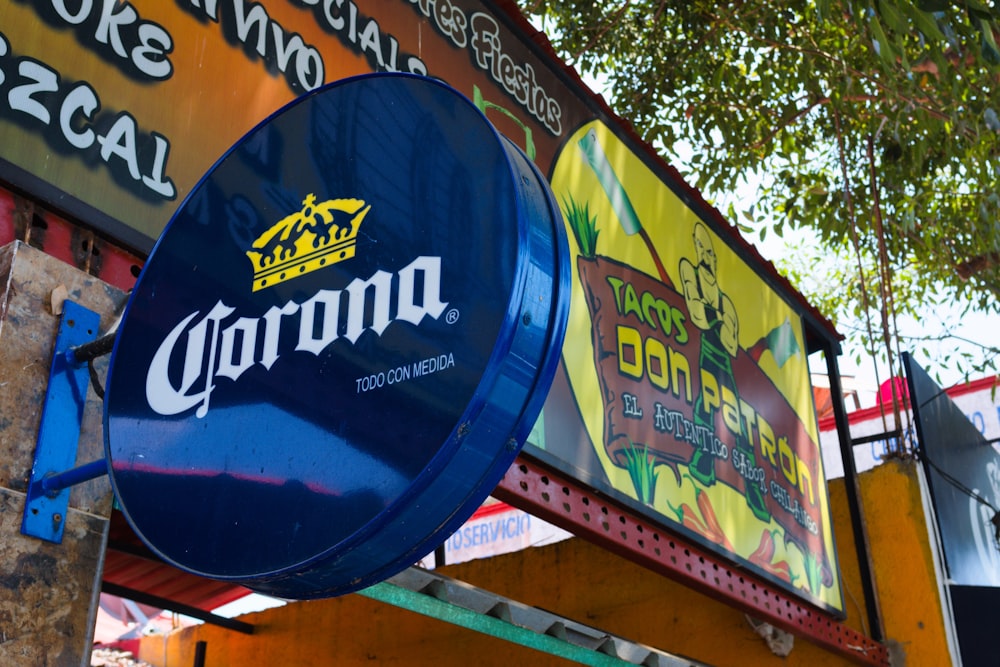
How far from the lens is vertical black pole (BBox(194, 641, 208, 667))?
7867 mm

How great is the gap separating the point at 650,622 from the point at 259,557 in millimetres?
5464

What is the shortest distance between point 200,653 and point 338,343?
21.1 ft

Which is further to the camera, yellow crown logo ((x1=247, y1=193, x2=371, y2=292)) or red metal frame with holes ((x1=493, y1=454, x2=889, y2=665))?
red metal frame with holes ((x1=493, y1=454, x2=889, y2=665))

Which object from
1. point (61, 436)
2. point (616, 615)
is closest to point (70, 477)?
point (61, 436)

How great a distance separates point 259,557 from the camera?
2074 millimetres

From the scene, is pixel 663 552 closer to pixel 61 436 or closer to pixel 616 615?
pixel 616 615

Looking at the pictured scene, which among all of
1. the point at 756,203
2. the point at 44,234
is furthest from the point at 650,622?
the point at 756,203

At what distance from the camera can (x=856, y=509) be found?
24.3ft

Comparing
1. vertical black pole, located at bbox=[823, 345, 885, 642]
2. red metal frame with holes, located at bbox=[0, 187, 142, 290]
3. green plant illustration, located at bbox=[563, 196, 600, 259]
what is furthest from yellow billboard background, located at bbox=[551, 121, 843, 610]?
red metal frame with holes, located at bbox=[0, 187, 142, 290]

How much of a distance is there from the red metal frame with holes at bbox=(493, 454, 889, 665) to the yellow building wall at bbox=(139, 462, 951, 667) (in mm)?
296

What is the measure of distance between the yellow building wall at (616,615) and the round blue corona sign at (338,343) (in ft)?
15.9

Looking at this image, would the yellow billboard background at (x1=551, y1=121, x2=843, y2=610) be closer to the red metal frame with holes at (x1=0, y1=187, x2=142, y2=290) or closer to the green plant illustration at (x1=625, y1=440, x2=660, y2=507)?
the green plant illustration at (x1=625, y1=440, x2=660, y2=507)

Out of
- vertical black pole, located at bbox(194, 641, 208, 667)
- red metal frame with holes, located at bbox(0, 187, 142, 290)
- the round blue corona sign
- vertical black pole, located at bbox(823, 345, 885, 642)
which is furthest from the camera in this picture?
vertical black pole, located at bbox(194, 641, 208, 667)

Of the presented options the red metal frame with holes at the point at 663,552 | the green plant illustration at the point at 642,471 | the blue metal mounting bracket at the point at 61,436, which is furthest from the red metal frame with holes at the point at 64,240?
the green plant illustration at the point at 642,471
